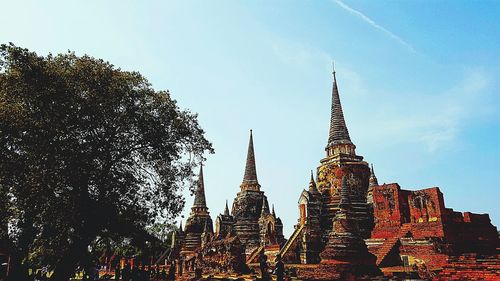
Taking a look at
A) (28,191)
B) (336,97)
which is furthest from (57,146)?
(336,97)

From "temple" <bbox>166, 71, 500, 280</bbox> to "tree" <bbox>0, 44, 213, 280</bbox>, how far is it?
3.82 meters

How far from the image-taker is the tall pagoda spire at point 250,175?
4428 cm

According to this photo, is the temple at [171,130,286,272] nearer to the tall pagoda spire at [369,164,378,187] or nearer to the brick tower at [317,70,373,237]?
the brick tower at [317,70,373,237]

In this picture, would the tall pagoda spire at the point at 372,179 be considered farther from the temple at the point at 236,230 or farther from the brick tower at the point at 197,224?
the brick tower at the point at 197,224

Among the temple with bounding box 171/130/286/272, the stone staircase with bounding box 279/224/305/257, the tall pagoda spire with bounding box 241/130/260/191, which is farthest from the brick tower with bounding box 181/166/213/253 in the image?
the stone staircase with bounding box 279/224/305/257

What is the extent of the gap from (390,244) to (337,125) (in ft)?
68.6

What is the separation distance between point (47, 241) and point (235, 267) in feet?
41.8

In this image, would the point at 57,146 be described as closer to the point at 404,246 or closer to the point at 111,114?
the point at 111,114

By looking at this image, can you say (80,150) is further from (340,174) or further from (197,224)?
(197,224)

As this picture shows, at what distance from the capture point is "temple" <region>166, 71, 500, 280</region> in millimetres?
18375

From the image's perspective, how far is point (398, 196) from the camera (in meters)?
26.7

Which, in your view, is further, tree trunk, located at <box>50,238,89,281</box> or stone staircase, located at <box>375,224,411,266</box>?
stone staircase, located at <box>375,224,411,266</box>

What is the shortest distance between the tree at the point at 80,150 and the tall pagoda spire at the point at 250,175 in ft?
87.7

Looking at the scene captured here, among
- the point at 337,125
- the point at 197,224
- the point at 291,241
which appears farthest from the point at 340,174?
the point at 197,224
